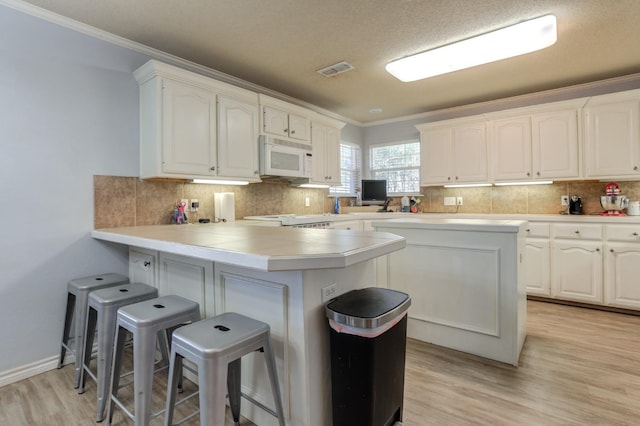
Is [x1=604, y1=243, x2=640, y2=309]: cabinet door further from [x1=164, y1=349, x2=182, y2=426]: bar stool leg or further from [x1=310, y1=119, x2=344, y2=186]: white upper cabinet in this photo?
[x1=164, y1=349, x2=182, y2=426]: bar stool leg

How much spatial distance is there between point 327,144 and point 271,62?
147 cm

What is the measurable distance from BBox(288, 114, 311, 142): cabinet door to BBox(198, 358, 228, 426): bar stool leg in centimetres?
298

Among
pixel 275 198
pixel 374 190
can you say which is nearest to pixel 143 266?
pixel 275 198

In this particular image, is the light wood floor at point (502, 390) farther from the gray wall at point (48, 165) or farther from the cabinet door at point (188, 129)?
the cabinet door at point (188, 129)

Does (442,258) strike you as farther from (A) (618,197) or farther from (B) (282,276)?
(A) (618,197)

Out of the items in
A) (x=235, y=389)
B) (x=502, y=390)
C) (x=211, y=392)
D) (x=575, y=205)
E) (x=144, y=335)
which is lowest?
(x=502, y=390)

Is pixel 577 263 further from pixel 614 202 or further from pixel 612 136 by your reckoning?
pixel 612 136

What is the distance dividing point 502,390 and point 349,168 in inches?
161

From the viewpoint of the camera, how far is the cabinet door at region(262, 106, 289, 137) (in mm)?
3465

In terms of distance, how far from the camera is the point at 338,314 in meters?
1.33

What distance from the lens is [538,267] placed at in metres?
3.68

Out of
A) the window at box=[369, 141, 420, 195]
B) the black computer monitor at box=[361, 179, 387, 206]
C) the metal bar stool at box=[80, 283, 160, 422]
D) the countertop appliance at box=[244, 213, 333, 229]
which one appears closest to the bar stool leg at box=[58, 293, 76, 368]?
the metal bar stool at box=[80, 283, 160, 422]

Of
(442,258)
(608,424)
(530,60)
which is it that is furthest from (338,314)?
(530,60)

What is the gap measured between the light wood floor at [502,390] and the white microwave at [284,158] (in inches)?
85.7
